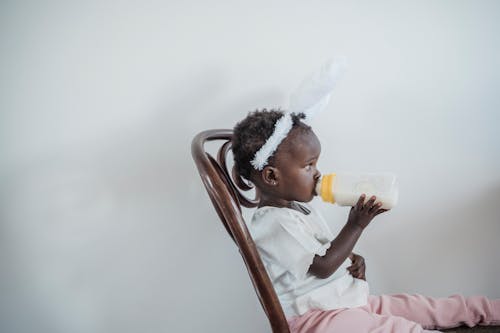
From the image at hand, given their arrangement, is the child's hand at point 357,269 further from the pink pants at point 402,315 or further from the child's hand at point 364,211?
the child's hand at point 364,211

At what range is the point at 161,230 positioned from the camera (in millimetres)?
932

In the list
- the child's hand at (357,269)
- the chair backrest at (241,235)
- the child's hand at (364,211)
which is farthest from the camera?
the child's hand at (357,269)

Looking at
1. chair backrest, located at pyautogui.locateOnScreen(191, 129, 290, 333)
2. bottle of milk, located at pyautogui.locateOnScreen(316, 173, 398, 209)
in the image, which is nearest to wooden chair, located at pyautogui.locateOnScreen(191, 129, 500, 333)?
chair backrest, located at pyautogui.locateOnScreen(191, 129, 290, 333)

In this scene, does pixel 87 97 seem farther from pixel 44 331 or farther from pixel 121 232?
pixel 44 331

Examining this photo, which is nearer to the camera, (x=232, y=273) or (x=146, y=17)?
(x=146, y=17)

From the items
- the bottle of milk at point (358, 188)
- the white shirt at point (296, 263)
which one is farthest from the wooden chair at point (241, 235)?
the bottle of milk at point (358, 188)

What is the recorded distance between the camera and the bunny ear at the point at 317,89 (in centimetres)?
65

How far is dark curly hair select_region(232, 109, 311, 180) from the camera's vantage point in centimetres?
72

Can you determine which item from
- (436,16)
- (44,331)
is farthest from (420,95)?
(44,331)

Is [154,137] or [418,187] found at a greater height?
[154,137]

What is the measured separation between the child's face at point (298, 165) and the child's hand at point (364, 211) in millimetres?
109

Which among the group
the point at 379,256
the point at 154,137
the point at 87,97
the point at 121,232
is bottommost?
the point at 379,256

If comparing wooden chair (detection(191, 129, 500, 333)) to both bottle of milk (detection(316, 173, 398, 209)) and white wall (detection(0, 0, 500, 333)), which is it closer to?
bottle of milk (detection(316, 173, 398, 209))

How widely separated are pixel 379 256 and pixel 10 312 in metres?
1.09
